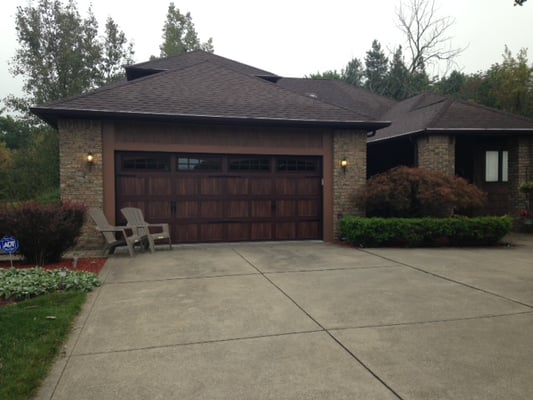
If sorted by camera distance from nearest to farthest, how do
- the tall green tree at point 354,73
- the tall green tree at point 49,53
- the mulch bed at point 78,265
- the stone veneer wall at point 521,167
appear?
the mulch bed at point 78,265, the stone veneer wall at point 521,167, the tall green tree at point 49,53, the tall green tree at point 354,73

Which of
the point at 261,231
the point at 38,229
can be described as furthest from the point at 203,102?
the point at 38,229

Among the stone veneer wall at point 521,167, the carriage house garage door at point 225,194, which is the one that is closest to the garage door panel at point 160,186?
the carriage house garage door at point 225,194

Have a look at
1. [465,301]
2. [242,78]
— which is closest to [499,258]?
[465,301]

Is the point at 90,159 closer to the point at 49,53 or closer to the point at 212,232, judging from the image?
the point at 212,232

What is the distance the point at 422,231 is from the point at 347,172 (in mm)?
2585

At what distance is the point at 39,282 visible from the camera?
17.6ft

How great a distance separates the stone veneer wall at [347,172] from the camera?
10.6 metres

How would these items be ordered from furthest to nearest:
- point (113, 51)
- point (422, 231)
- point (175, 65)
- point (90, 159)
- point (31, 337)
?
point (113, 51) → point (175, 65) → point (422, 231) → point (90, 159) → point (31, 337)

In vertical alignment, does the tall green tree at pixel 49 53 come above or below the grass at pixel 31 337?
above

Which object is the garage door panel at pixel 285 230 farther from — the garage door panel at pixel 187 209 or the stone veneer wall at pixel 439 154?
the stone veneer wall at pixel 439 154

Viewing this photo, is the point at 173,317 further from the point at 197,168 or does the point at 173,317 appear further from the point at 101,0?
the point at 101,0

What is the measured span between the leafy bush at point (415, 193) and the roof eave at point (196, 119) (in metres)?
1.61

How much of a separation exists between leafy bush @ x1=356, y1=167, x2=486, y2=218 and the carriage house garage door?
5.09 feet

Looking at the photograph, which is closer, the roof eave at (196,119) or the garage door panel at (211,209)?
the roof eave at (196,119)
